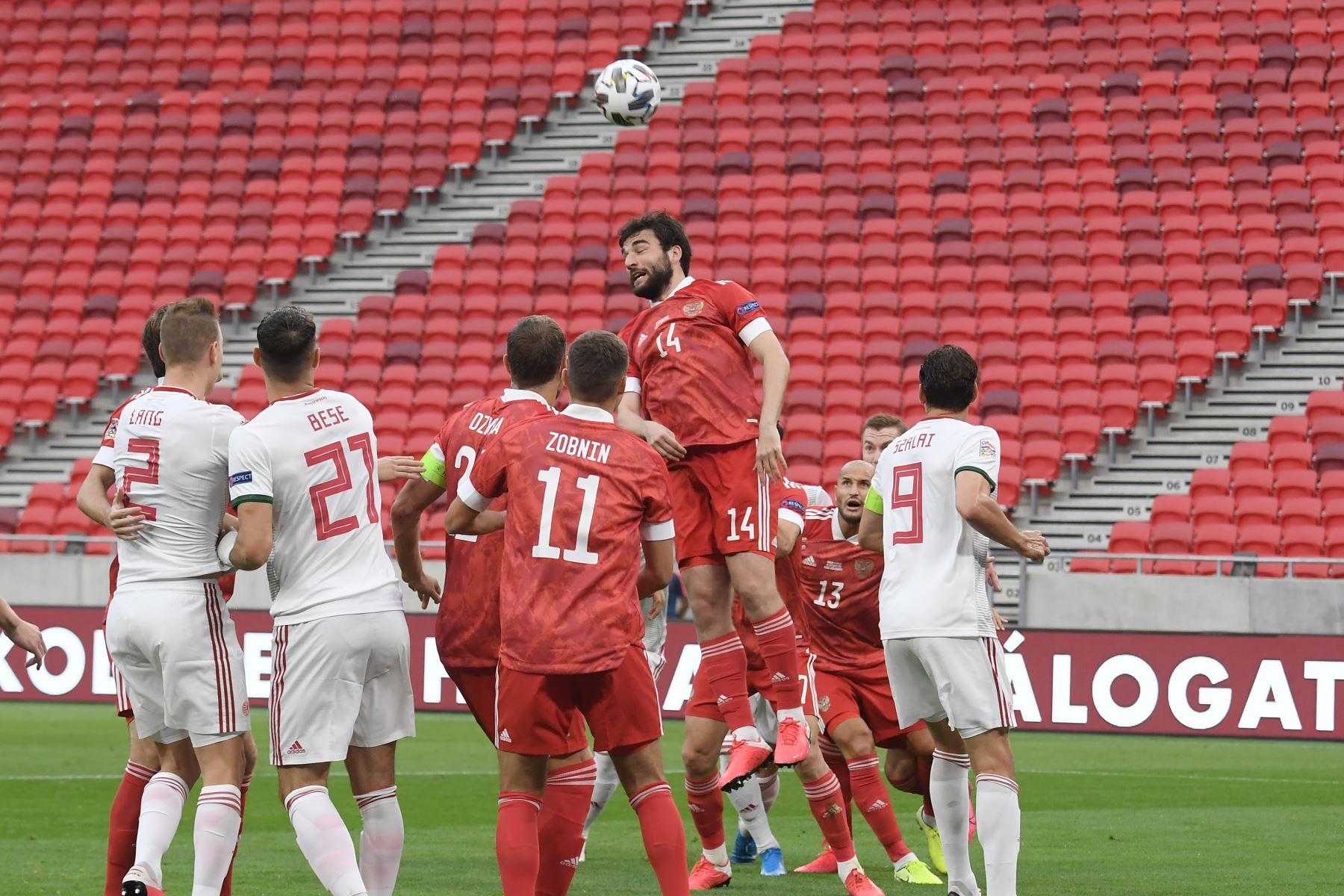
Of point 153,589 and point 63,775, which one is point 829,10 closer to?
point 63,775

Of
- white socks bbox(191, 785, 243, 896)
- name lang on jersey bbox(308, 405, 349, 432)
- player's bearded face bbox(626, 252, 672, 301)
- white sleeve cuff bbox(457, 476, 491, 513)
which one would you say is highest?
player's bearded face bbox(626, 252, 672, 301)

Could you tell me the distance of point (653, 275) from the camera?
7.50 m

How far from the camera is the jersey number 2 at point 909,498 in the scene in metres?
6.76

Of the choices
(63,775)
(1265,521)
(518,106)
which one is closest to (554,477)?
(63,775)

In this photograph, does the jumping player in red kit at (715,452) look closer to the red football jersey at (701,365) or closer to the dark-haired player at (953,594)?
the red football jersey at (701,365)

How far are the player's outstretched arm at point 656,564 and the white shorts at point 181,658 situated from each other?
1.40m

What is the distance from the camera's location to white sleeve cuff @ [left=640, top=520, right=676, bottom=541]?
19.7 ft

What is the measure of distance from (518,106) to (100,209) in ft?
20.6

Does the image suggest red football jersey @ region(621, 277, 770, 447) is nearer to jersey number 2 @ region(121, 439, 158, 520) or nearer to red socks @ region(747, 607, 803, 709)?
red socks @ region(747, 607, 803, 709)

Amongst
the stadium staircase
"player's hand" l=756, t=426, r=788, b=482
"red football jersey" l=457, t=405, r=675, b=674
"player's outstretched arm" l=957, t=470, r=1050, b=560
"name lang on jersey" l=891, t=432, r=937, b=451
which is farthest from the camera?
the stadium staircase

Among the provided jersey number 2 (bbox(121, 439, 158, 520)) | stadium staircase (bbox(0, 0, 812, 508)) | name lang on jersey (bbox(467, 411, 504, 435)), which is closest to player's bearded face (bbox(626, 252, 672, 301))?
name lang on jersey (bbox(467, 411, 504, 435))

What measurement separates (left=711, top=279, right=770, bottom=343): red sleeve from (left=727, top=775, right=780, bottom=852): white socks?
92.3 inches

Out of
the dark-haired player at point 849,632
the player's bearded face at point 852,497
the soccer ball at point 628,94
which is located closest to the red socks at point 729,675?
Result: the dark-haired player at point 849,632

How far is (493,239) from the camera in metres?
24.9
